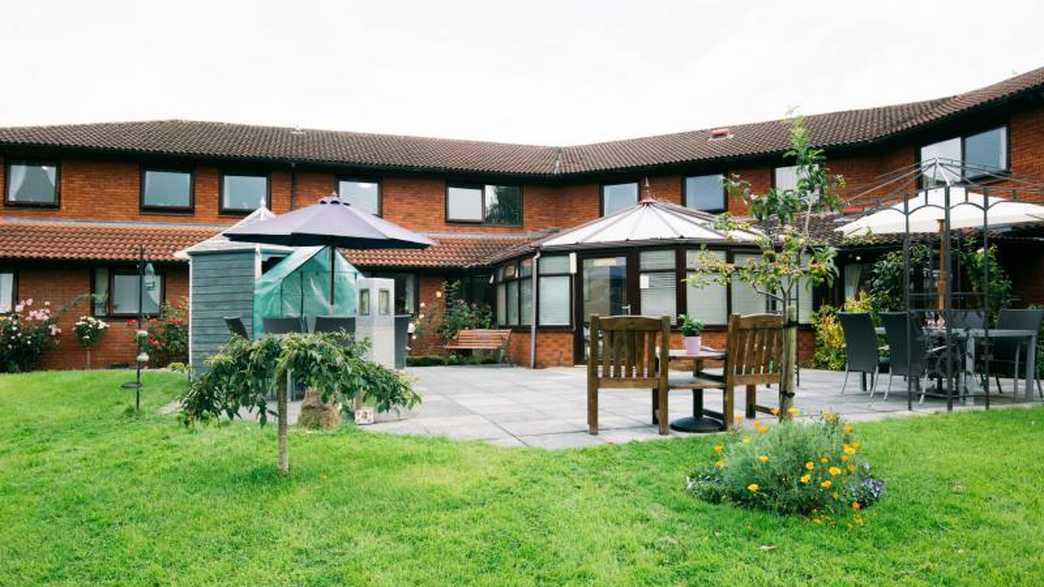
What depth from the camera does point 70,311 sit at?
14.6 meters

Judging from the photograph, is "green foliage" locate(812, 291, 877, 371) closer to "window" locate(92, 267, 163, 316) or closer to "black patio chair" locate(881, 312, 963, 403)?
"black patio chair" locate(881, 312, 963, 403)

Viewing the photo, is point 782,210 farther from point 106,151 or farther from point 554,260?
point 106,151

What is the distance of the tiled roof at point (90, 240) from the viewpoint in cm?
1423

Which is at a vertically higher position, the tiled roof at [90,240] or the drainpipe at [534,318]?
the tiled roof at [90,240]

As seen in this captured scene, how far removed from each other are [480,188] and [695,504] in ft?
50.3

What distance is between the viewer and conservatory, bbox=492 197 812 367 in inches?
516

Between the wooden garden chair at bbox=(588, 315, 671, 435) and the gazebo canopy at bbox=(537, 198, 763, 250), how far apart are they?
7.50m

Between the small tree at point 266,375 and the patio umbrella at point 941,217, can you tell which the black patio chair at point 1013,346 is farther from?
the small tree at point 266,375

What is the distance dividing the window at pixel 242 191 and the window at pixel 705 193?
1124cm

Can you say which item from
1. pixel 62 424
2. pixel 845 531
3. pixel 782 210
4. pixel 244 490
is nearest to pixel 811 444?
pixel 845 531

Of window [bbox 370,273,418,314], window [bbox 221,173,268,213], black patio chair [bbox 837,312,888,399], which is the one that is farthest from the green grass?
window [bbox 221,173,268,213]

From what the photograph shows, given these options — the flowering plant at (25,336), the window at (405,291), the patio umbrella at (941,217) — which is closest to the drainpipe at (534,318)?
the window at (405,291)

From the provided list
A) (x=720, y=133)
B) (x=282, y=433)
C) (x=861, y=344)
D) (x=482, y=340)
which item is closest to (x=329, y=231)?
(x=282, y=433)

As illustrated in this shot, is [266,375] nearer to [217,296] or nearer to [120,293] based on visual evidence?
[217,296]
